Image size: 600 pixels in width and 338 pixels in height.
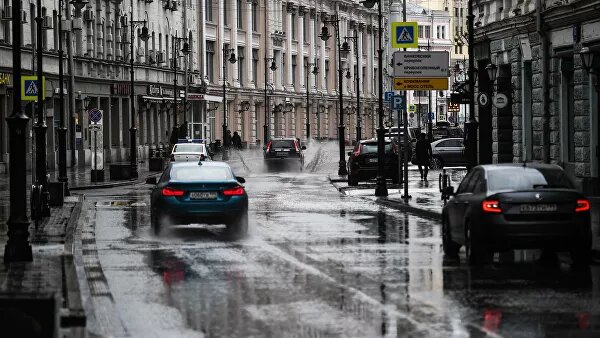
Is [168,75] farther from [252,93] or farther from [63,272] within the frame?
[63,272]

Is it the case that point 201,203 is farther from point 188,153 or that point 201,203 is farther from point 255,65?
point 255,65

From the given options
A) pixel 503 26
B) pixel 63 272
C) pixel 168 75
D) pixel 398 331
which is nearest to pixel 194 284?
pixel 63 272

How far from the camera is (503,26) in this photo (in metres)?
43.4

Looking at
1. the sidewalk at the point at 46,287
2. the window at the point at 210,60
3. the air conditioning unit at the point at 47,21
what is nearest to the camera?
the sidewalk at the point at 46,287

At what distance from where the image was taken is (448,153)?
67.5 metres

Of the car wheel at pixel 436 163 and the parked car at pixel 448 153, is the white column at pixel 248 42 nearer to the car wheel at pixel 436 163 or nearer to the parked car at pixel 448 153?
the parked car at pixel 448 153

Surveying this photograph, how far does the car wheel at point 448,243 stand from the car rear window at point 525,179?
168 centimetres

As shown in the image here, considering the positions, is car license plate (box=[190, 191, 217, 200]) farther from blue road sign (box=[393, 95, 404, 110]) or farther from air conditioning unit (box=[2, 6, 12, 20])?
air conditioning unit (box=[2, 6, 12, 20])

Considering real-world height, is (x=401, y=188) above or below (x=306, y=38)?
below

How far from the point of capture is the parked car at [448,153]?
67.0 metres

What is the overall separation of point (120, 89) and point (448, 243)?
6032cm

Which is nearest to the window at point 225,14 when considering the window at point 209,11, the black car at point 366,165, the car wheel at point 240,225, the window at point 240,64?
the window at point 209,11

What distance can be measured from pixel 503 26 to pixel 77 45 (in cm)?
3523

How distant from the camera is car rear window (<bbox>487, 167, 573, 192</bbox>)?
19.5 meters
